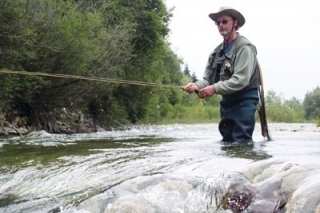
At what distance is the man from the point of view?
6.55 meters

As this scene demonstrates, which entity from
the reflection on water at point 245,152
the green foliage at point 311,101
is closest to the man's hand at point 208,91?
the reflection on water at point 245,152

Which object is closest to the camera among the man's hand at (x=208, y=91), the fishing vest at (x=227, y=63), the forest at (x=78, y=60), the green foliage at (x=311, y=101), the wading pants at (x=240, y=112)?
the man's hand at (x=208, y=91)

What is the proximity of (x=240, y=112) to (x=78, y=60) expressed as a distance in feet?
41.4

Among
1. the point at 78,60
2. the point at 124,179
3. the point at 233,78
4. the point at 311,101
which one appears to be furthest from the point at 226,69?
the point at 311,101

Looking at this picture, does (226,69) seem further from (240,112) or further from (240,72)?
(240,112)

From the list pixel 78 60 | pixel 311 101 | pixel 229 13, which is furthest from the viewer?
pixel 311 101

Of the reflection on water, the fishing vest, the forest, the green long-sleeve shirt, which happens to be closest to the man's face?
the fishing vest

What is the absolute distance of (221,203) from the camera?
410 cm

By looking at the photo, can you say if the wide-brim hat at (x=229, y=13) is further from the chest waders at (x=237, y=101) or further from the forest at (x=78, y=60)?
the forest at (x=78, y=60)

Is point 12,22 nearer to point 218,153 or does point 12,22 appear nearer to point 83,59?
point 83,59

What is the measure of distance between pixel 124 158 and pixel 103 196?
1.83 metres

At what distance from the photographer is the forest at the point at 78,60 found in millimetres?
15430

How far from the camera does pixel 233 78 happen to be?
21.5 feet

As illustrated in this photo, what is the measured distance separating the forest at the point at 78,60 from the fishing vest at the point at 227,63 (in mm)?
515
